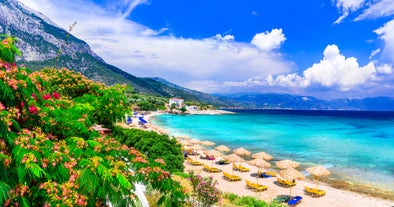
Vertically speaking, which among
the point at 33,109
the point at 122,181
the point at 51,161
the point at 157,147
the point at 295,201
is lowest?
the point at 295,201

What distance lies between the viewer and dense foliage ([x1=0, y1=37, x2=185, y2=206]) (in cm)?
328

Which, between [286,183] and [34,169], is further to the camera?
[286,183]

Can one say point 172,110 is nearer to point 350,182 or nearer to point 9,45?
point 350,182

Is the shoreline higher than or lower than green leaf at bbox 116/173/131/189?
lower

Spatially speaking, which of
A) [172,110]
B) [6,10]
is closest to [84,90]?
[172,110]

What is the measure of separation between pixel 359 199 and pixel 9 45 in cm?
2313

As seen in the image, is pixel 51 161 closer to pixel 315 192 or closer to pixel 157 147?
pixel 157 147

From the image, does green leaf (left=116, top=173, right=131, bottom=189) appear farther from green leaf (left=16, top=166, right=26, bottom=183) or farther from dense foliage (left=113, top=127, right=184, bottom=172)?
dense foliage (left=113, top=127, right=184, bottom=172)

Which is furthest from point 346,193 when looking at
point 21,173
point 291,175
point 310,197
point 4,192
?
point 4,192

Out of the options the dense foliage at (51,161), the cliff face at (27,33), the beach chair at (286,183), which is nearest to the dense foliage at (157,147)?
the beach chair at (286,183)

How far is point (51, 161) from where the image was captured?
3.65 metres

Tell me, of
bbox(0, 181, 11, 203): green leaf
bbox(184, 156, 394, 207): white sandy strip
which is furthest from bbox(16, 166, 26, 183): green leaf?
bbox(184, 156, 394, 207): white sandy strip

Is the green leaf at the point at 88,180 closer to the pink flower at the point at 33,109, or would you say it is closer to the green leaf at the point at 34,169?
the green leaf at the point at 34,169

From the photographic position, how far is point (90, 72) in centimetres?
19262
